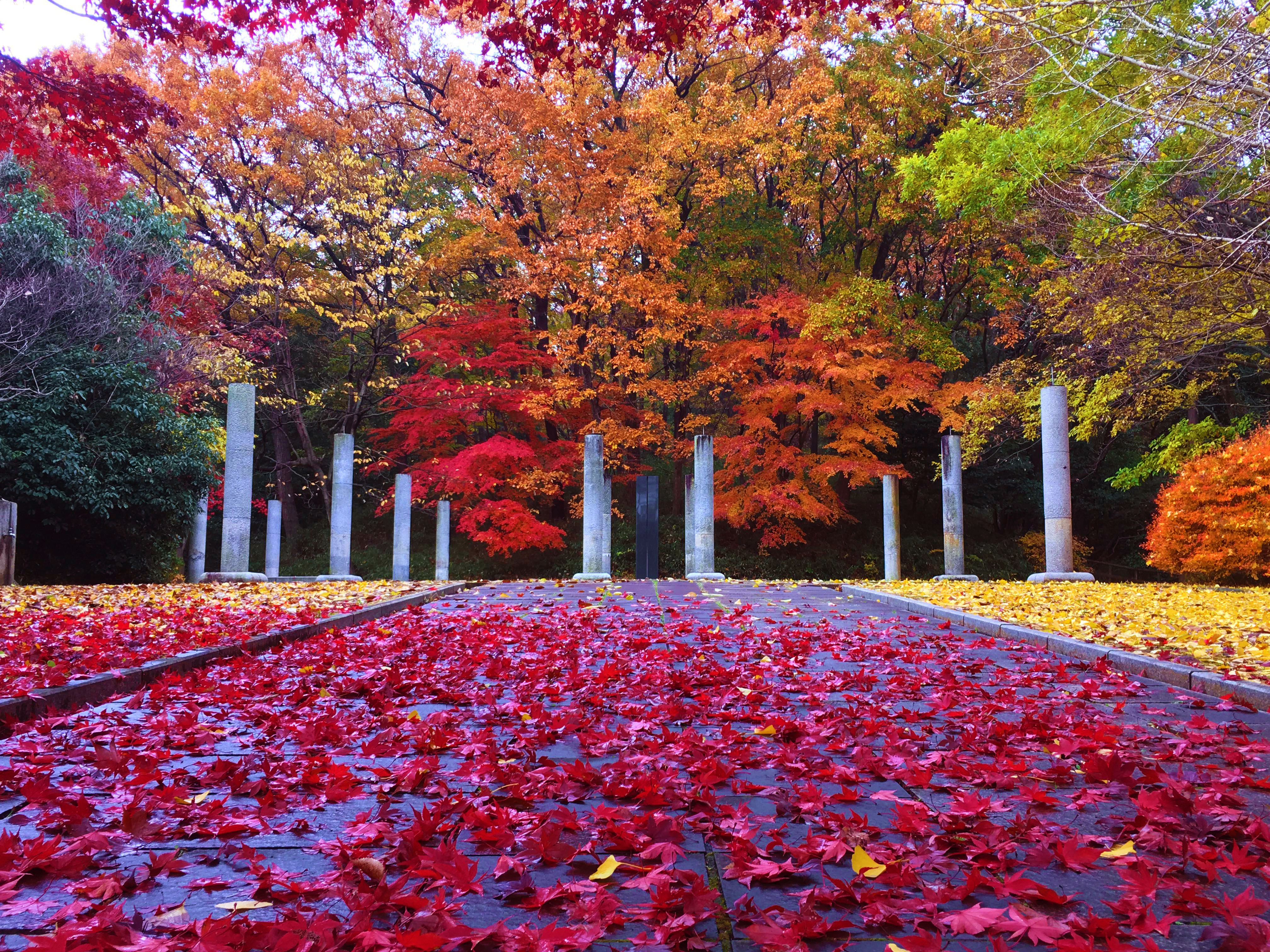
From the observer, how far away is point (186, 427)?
16.2 meters

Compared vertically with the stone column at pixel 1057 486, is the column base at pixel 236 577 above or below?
below

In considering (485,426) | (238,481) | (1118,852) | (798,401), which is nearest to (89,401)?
(238,481)

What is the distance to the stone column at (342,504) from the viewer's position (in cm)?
1775

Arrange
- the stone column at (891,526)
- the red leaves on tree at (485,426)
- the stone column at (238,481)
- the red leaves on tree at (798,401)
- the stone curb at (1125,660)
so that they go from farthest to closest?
1. the red leaves on tree at (485,426)
2. the red leaves on tree at (798,401)
3. the stone column at (891,526)
4. the stone column at (238,481)
5. the stone curb at (1125,660)

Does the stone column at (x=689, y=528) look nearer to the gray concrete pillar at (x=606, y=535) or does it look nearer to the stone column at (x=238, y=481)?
the gray concrete pillar at (x=606, y=535)

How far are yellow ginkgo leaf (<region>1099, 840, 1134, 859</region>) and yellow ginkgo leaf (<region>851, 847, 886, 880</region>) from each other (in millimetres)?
638

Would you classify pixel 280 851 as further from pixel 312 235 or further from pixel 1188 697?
pixel 312 235

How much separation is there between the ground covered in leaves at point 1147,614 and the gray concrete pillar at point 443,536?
9.88 metres

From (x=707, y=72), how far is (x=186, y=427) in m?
15.9

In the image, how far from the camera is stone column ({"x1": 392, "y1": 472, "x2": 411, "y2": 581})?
19578mm

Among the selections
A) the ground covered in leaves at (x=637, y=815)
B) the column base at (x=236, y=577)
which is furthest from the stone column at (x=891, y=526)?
the ground covered in leaves at (x=637, y=815)

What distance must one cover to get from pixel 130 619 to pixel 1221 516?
1490cm

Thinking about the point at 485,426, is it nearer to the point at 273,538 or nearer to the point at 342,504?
the point at 273,538

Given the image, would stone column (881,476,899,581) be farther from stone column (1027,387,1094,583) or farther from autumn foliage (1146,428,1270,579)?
autumn foliage (1146,428,1270,579)
